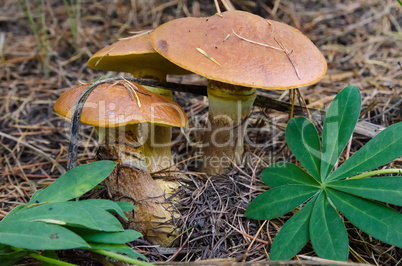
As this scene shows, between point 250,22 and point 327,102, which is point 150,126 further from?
point 327,102

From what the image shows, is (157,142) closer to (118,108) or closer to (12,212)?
(118,108)

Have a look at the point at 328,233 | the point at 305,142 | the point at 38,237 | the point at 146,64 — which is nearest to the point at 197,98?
the point at 146,64

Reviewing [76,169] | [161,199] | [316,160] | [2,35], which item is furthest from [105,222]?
[2,35]

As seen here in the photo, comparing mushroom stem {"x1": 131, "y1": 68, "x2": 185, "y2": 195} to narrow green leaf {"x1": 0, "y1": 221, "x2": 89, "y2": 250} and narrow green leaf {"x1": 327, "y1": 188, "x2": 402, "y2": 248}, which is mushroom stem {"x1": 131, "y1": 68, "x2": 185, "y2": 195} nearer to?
narrow green leaf {"x1": 0, "y1": 221, "x2": 89, "y2": 250}

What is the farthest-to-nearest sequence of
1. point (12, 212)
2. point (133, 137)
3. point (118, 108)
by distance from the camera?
point (133, 137), point (118, 108), point (12, 212)

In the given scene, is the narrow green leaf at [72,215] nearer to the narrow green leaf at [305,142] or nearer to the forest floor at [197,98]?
the forest floor at [197,98]

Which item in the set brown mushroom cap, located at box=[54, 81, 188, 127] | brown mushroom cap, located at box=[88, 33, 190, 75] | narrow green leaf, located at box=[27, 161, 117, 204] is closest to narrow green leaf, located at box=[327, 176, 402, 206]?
brown mushroom cap, located at box=[54, 81, 188, 127]
